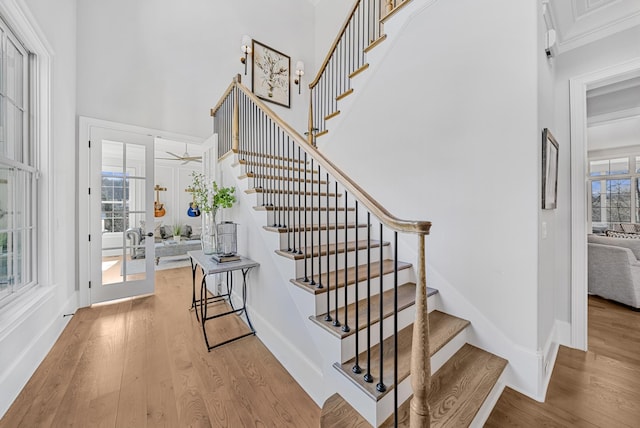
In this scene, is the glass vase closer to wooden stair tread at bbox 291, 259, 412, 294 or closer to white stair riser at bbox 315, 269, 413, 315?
wooden stair tread at bbox 291, 259, 412, 294

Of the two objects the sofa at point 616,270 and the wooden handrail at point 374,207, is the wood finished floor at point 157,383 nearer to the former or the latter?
the wooden handrail at point 374,207

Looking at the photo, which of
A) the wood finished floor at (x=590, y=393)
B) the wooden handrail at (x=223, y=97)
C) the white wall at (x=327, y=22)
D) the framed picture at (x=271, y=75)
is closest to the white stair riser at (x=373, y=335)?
the wood finished floor at (x=590, y=393)

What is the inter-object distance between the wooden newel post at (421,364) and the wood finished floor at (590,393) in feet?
2.86

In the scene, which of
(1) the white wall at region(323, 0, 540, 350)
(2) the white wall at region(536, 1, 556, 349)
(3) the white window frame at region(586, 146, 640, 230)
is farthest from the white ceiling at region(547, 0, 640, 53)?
(3) the white window frame at region(586, 146, 640, 230)

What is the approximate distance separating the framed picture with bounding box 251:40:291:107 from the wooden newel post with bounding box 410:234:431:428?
4.44m

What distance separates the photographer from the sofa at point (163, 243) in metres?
3.40

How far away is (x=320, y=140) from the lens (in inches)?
136

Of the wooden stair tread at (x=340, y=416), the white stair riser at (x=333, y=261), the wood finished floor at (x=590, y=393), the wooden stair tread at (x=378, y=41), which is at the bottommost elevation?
the wood finished floor at (x=590, y=393)

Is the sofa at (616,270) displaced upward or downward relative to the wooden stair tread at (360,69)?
downward

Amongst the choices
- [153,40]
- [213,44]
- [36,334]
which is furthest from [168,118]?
[36,334]

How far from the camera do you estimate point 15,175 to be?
6.40 feet

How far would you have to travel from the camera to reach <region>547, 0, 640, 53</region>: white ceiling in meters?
2.00

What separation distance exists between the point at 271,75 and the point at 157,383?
15.6 feet

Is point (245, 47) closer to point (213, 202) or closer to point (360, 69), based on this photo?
point (360, 69)
